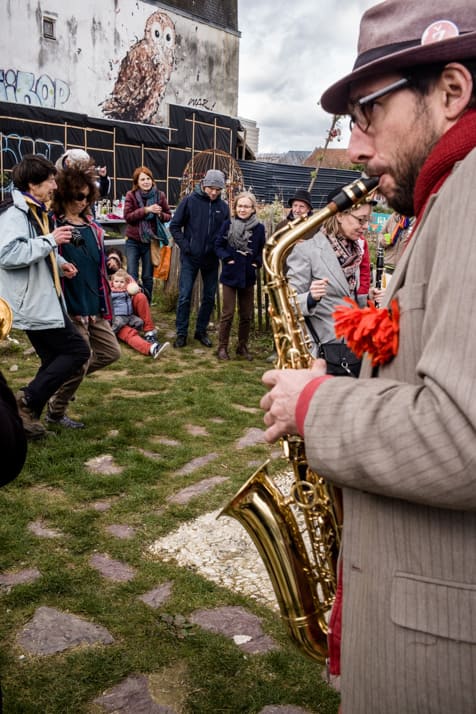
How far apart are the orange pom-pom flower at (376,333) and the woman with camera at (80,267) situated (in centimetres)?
455

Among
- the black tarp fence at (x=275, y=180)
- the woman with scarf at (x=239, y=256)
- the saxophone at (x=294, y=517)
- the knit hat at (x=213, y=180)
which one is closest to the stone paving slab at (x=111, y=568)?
the saxophone at (x=294, y=517)

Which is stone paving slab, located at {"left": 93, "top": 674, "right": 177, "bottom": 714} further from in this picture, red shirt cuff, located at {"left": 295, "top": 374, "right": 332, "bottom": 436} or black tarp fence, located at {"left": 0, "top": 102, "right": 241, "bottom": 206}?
black tarp fence, located at {"left": 0, "top": 102, "right": 241, "bottom": 206}

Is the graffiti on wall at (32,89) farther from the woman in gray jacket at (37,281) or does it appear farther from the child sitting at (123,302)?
the woman in gray jacket at (37,281)

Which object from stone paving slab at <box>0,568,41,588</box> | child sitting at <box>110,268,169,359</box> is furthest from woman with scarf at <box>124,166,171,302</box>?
stone paving slab at <box>0,568,41,588</box>

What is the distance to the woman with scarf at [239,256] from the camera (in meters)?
8.55

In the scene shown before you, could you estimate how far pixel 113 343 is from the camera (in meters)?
6.20

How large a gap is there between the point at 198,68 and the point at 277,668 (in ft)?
86.0

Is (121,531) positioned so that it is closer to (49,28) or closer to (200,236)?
(200,236)

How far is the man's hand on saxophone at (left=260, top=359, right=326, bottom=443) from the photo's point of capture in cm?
148

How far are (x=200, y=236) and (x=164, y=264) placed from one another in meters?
1.65

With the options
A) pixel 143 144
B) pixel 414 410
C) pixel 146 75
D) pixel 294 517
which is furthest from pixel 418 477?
pixel 146 75

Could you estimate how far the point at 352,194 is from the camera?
82.9 inches

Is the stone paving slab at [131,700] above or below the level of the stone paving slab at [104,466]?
below

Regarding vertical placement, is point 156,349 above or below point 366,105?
below
